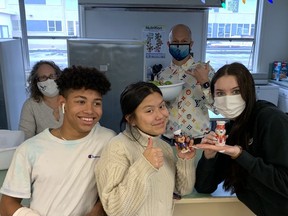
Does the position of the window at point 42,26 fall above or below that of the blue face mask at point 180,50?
above

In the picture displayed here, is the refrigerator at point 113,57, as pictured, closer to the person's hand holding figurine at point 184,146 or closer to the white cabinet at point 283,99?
the person's hand holding figurine at point 184,146

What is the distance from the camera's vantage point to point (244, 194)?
1298 millimetres

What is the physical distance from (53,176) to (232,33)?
4.20m

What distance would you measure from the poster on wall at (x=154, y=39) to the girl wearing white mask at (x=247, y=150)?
9.48ft

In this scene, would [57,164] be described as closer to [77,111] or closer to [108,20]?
[77,111]

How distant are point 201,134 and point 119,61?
0.91 m

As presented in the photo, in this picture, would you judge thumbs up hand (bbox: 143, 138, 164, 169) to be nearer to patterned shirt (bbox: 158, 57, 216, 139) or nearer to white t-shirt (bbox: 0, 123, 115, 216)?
white t-shirt (bbox: 0, 123, 115, 216)

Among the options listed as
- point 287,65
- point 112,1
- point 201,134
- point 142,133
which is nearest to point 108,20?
point 112,1

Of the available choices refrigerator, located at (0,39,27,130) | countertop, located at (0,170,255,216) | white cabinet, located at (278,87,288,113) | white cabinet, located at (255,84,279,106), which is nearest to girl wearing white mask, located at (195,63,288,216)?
countertop, located at (0,170,255,216)

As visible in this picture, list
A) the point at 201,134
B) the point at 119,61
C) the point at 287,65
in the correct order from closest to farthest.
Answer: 1. the point at 201,134
2. the point at 119,61
3. the point at 287,65

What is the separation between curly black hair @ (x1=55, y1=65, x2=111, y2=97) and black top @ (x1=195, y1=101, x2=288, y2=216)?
1.96 ft

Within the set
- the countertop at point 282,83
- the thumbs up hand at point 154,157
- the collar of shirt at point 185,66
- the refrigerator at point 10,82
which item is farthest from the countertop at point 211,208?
the countertop at point 282,83

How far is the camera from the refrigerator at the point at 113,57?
2279 mm

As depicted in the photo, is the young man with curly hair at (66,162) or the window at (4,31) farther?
the window at (4,31)
